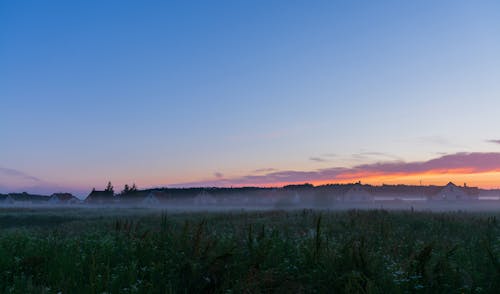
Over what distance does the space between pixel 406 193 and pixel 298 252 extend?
133 metres

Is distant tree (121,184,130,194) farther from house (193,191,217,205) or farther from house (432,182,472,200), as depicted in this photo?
house (432,182,472,200)

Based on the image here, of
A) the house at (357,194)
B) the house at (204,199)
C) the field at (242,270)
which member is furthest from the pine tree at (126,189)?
the field at (242,270)

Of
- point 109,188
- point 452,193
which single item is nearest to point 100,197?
point 109,188

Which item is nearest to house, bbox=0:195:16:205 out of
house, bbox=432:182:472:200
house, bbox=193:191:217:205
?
house, bbox=193:191:217:205

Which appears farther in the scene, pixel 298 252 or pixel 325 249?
pixel 298 252

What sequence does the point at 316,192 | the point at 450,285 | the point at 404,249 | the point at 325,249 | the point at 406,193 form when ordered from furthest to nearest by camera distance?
the point at 406,193 < the point at 316,192 < the point at 404,249 < the point at 325,249 < the point at 450,285

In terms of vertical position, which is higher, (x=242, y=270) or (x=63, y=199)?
(x=242, y=270)

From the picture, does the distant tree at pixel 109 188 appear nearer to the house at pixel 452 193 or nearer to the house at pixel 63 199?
the house at pixel 63 199

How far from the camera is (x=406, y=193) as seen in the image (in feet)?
426

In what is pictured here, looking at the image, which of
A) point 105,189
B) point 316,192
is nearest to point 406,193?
point 316,192

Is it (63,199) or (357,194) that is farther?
(63,199)

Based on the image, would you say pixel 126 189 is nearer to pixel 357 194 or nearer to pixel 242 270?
pixel 357 194

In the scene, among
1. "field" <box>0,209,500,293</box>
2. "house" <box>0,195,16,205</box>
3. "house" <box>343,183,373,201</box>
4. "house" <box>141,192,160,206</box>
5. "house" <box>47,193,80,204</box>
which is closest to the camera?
"field" <box>0,209,500,293</box>

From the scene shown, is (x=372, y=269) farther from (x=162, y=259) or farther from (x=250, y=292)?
(x=162, y=259)
